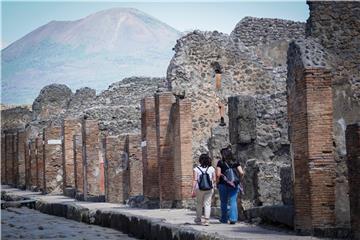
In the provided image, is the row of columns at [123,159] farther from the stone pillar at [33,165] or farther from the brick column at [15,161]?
the brick column at [15,161]

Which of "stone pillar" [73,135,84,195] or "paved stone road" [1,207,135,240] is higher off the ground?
"stone pillar" [73,135,84,195]

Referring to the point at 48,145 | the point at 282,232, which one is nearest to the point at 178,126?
the point at 282,232

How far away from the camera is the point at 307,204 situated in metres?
11.2

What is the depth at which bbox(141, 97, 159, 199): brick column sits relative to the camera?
19.5 metres

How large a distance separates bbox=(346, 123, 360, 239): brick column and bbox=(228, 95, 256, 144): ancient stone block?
4988mm

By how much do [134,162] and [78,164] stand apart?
224 inches

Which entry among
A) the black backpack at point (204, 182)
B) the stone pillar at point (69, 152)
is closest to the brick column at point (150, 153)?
the black backpack at point (204, 182)

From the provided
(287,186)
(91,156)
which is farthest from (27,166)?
(287,186)

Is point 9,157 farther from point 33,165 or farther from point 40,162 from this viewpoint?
point 40,162

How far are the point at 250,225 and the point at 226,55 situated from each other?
1143 centimetres

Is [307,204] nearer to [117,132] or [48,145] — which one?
[117,132]

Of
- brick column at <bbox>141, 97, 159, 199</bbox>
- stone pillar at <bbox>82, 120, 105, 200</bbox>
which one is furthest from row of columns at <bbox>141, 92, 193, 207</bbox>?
stone pillar at <bbox>82, 120, 105, 200</bbox>

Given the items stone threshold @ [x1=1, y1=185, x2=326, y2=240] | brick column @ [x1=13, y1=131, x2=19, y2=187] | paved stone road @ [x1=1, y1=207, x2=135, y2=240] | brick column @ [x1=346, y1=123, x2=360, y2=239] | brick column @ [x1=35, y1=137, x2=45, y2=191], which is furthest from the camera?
brick column @ [x1=13, y1=131, x2=19, y2=187]

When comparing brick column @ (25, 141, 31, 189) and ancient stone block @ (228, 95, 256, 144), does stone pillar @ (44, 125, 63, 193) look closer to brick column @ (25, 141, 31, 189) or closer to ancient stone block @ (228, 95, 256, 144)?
brick column @ (25, 141, 31, 189)
